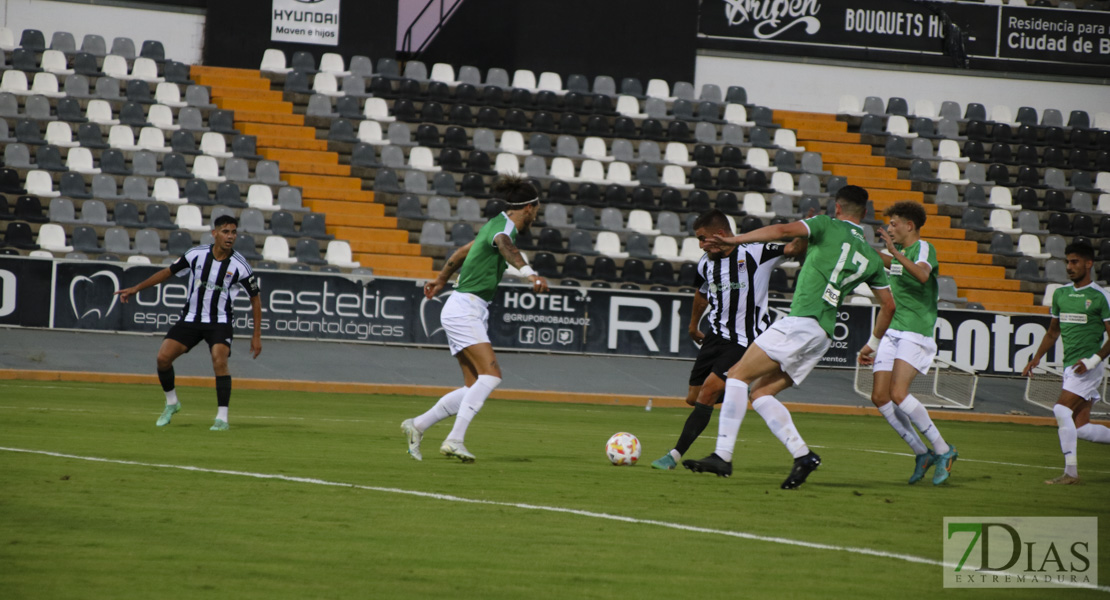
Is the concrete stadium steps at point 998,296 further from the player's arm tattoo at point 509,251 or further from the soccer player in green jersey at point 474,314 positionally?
the player's arm tattoo at point 509,251

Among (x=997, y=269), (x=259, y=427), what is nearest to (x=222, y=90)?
(x=259, y=427)

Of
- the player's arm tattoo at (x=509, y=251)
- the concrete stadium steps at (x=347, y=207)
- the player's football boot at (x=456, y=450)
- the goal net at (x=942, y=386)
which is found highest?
the concrete stadium steps at (x=347, y=207)

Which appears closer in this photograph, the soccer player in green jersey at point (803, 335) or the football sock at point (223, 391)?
the soccer player in green jersey at point (803, 335)

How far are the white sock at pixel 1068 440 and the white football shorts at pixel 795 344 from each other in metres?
2.98

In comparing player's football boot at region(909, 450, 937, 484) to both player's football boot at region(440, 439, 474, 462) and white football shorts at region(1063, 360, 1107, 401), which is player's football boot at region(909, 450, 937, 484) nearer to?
white football shorts at region(1063, 360, 1107, 401)

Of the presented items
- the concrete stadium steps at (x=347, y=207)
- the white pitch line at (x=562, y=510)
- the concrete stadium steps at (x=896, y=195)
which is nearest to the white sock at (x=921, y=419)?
the white pitch line at (x=562, y=510)

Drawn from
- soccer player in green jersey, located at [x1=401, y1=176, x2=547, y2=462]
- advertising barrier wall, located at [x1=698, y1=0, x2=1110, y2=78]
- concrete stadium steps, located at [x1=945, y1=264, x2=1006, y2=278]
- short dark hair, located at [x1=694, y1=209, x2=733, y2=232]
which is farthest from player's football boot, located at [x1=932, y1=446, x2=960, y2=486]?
advertising barrier wall, located at [x1=698, y1=0, x2=1110, y2=78]

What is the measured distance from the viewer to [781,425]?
Result: 856 cm

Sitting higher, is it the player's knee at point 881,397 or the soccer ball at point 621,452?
the player's knee at point 881,397

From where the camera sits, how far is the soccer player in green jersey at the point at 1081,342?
10.6m

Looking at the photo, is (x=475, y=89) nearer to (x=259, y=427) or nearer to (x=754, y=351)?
(x=259, y=427)

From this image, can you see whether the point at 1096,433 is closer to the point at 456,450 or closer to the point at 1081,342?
the point at 1081,342

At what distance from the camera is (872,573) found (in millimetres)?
5668

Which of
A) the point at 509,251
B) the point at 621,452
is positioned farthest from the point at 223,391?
the point at 621,452
